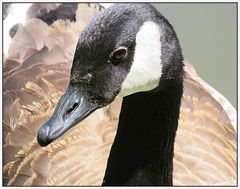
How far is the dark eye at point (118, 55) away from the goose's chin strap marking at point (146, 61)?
30 mm

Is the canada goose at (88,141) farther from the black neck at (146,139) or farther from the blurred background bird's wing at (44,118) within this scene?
the black neck at (146,139)

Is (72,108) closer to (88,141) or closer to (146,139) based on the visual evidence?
(146,139)

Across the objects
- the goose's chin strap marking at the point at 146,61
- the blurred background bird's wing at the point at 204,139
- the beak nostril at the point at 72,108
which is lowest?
the blurred background bird's wing at the point at 204,139

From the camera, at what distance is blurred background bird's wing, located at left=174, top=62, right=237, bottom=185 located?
1.81 meters

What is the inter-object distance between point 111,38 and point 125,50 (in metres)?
0.05

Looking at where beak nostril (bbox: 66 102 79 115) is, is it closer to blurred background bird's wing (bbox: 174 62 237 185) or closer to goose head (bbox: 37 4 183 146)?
goose head (bbox: 37 4 183 146)

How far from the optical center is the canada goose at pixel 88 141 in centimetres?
174

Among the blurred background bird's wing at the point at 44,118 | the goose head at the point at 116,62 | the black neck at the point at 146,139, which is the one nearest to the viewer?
the goose head at the point at 116,62

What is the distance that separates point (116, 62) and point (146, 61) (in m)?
0.07

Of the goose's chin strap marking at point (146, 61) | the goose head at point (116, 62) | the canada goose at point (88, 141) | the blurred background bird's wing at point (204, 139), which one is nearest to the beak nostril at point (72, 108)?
the goose head at point (116, 62)

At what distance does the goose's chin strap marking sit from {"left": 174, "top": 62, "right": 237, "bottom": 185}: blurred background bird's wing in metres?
0.50

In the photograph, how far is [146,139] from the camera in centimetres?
150

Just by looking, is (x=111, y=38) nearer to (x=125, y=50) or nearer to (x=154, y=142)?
(x=125, y=50)

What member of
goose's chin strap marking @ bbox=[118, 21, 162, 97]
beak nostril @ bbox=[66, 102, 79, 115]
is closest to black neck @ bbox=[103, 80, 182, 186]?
goose's chin strap marking @ bbox=[118, 21, 162, 97]
